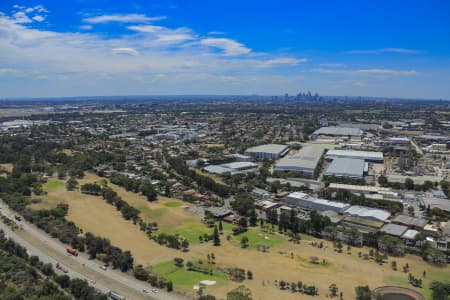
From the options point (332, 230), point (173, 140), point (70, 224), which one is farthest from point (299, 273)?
point (173, 140)

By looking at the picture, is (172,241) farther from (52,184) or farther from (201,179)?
(52,184)

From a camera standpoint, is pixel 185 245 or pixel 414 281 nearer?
pixel 414 281

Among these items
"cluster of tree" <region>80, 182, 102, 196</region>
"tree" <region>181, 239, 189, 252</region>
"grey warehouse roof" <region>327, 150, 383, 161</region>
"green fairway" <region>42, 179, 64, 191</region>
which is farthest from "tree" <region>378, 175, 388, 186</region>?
"green fairway" <region>42, 179, 64, 191</region>

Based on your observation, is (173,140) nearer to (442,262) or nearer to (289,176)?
(289,176)

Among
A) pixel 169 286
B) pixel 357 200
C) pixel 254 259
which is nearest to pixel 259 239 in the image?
pixel 254 259

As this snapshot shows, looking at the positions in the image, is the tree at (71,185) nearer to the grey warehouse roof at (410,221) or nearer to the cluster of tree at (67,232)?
the cluster of tree at (67,232)

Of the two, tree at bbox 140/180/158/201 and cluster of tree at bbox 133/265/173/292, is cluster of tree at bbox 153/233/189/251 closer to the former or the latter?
cluster of tree at bbox 133/265/173/292

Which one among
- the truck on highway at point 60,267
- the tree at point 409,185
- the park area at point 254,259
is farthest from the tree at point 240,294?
the tree at point 409,185
